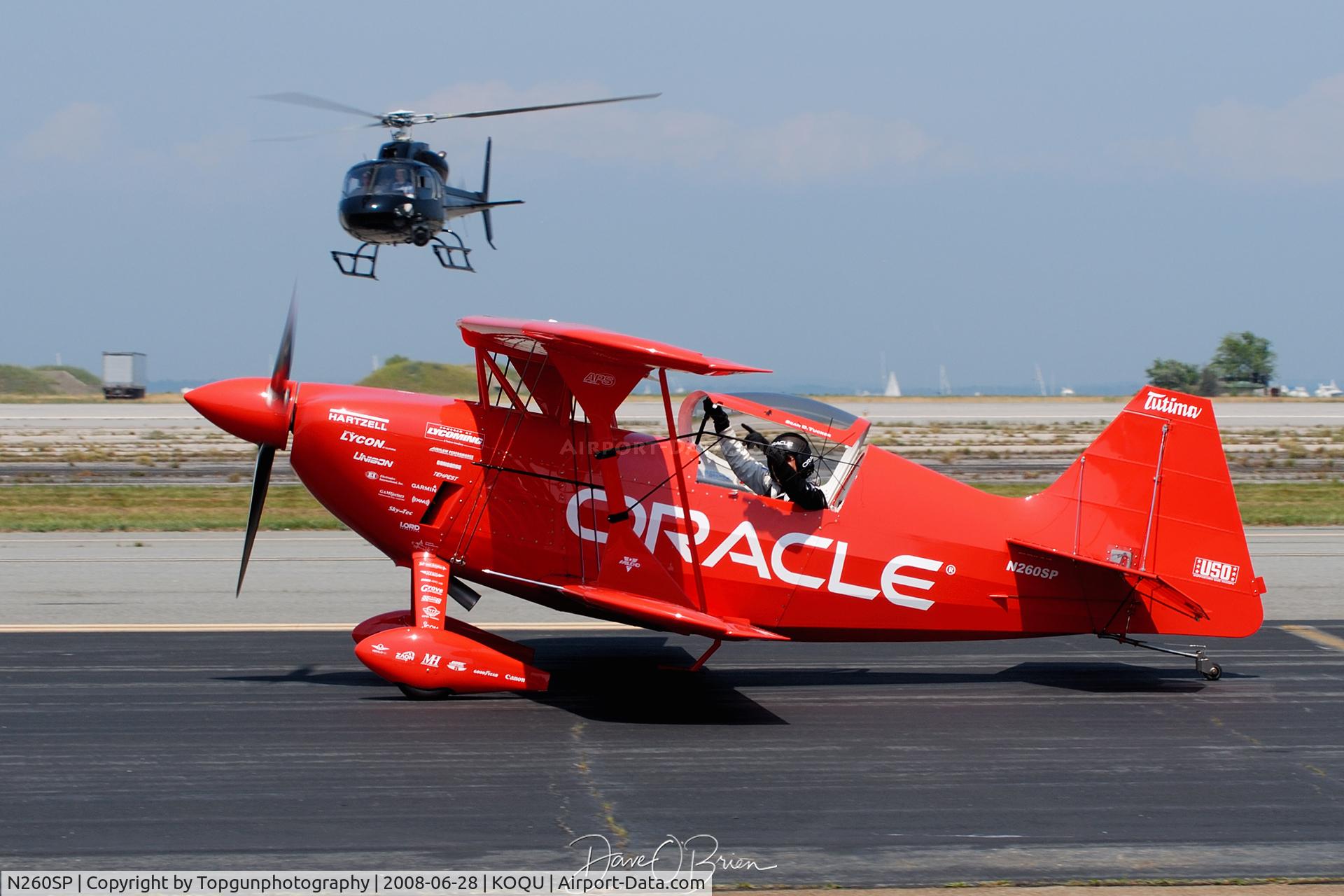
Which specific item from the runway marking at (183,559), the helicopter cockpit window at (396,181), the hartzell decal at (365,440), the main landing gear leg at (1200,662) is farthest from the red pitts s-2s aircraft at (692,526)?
the helicopter cockpit window at (396,181)

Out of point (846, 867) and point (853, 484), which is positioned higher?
point (853, 484)

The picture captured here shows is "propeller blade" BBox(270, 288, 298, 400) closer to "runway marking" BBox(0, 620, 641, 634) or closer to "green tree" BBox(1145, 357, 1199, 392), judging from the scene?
"runway marking" BBox(0, 620, 641, 634)

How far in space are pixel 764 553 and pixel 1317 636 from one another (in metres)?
6.31

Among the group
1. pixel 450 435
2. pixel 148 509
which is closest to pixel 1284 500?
pixel 450 435

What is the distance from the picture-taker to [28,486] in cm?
2583

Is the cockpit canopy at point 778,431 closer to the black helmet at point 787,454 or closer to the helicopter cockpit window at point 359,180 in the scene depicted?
the black helmet at point 787,454

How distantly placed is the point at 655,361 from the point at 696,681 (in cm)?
300

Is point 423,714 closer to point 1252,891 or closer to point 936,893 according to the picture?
point 936,893

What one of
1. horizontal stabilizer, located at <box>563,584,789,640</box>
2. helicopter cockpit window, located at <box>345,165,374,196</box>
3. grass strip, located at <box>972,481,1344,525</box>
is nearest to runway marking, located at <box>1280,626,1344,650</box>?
horizontal stabilizer, located at <box>563,584,789,640</box>

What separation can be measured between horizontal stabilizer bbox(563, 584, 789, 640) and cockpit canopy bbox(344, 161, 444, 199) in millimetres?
19672

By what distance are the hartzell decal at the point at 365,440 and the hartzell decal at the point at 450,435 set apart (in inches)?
12.3

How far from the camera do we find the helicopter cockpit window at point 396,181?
26.4 metres

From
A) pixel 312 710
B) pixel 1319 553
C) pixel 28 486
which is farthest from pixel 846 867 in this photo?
pixel 28 486

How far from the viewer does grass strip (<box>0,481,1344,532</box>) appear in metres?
19.6
